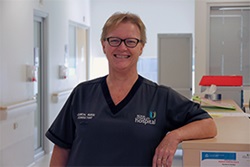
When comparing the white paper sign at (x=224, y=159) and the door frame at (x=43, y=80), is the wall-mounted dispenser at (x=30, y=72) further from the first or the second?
the white paper sign at (x=224, y=159)

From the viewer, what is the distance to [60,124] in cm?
159

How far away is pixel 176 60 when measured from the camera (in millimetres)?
5730

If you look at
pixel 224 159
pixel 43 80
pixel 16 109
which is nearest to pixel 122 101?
pixel 224 159

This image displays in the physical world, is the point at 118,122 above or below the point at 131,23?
below

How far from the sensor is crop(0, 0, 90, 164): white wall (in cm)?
408

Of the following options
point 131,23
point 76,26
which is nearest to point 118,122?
point 131,23

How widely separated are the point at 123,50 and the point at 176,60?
14.4 feet

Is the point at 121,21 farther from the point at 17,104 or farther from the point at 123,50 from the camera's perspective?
the point at 17,104

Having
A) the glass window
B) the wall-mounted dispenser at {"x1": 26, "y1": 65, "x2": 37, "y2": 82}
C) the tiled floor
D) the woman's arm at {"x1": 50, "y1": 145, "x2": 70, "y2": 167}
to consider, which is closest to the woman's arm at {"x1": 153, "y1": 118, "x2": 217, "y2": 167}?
the woman's arm at {"x1": 50, "y1": 145, "x2": 70, "y2": 167}

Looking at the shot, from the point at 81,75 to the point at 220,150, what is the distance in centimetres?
664

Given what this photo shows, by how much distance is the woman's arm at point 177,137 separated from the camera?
53.0 inches

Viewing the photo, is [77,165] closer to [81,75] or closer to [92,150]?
[92,150]

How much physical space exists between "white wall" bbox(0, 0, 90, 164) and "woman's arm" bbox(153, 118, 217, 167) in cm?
300

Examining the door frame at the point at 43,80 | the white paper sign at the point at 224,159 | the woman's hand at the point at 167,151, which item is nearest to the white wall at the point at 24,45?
the door frame at the point at 43,80
